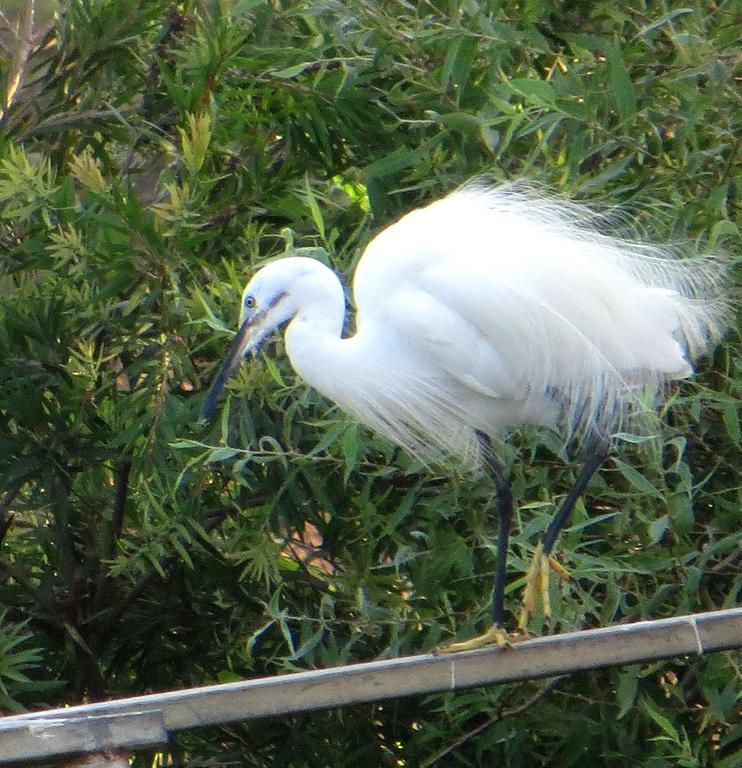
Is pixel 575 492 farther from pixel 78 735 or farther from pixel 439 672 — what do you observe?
pixel 78 735

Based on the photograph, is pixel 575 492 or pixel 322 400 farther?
pixel 322 400

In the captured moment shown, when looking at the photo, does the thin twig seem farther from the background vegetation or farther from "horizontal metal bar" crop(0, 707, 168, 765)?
"horizontal metal bar" crop(0, 707, 168, 765)

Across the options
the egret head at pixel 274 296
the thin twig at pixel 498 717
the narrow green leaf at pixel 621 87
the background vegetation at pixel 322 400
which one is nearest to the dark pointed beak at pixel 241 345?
the egret head at pixel 274 296

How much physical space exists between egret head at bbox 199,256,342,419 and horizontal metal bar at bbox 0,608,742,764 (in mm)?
545

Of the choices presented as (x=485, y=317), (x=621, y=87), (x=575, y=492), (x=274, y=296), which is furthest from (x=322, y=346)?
(x=621, y=87)

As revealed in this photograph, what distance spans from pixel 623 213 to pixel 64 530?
1285 mm

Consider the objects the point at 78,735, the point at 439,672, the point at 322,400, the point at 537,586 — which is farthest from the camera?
the point at 322,400

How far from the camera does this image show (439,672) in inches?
76.0

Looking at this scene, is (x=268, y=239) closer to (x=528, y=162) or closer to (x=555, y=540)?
(x=528, y=162)

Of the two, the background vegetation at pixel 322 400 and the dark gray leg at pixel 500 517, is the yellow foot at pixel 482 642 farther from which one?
the background vegetation at pixel 322 400

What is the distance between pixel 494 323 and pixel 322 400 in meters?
0.47

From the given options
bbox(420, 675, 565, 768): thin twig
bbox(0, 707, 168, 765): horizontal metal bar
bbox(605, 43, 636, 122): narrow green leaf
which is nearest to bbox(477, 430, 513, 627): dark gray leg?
bbox(420, 675, 565, 768): thin twig

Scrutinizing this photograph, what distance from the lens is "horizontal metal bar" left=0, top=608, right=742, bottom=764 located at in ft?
5.89

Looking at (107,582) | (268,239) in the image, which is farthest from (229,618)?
(268,239)
